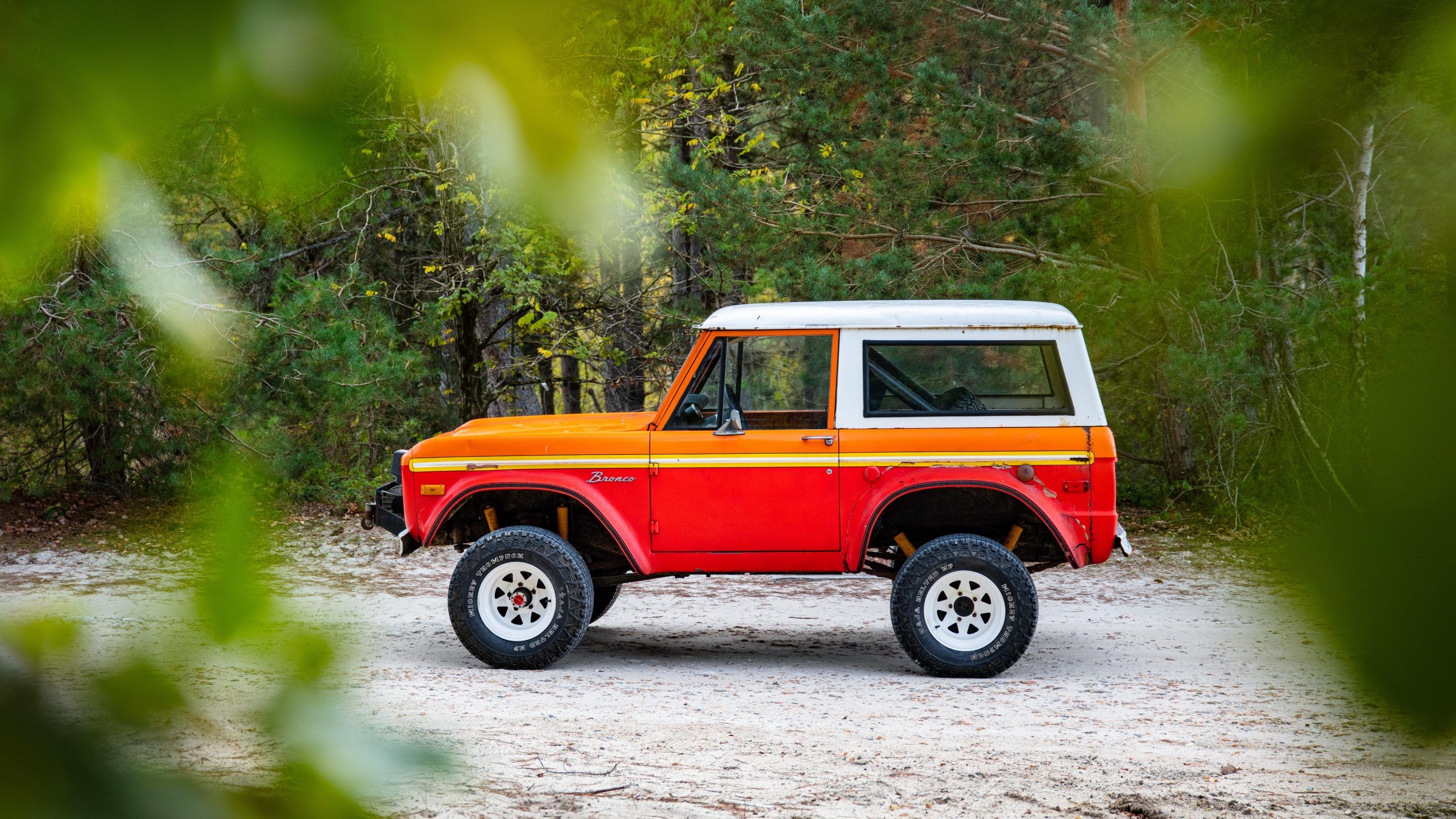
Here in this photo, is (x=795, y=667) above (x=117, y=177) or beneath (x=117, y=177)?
beneath

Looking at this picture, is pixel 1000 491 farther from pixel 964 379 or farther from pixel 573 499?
pixel 573 499

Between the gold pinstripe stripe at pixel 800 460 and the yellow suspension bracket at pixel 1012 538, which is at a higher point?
the gold pinstripe stripe at pixel 800 460

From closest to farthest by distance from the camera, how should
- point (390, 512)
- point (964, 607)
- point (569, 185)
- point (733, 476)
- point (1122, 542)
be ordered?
point (569, 185), point (964, 607), point (733, 476), point (1122, 542), point (390, 512)

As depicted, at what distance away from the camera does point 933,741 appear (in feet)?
16.4

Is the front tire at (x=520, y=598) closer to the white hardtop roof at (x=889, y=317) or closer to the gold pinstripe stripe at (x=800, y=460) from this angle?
the gold pinstripe stripe at (x=800, y=460)

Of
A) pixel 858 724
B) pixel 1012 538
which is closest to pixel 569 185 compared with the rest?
pixel 858 724

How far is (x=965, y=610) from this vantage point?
20.2 feet

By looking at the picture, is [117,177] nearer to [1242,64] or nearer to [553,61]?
[553,61]

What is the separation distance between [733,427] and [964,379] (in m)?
1.38

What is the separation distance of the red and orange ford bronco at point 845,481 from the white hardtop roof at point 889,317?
12mm

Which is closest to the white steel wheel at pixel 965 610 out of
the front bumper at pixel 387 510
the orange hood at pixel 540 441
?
the orange hood at pixel 540 441

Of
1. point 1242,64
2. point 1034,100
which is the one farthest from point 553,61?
point 1034,100

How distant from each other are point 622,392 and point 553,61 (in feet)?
46.1

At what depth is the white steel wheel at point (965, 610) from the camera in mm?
6059
